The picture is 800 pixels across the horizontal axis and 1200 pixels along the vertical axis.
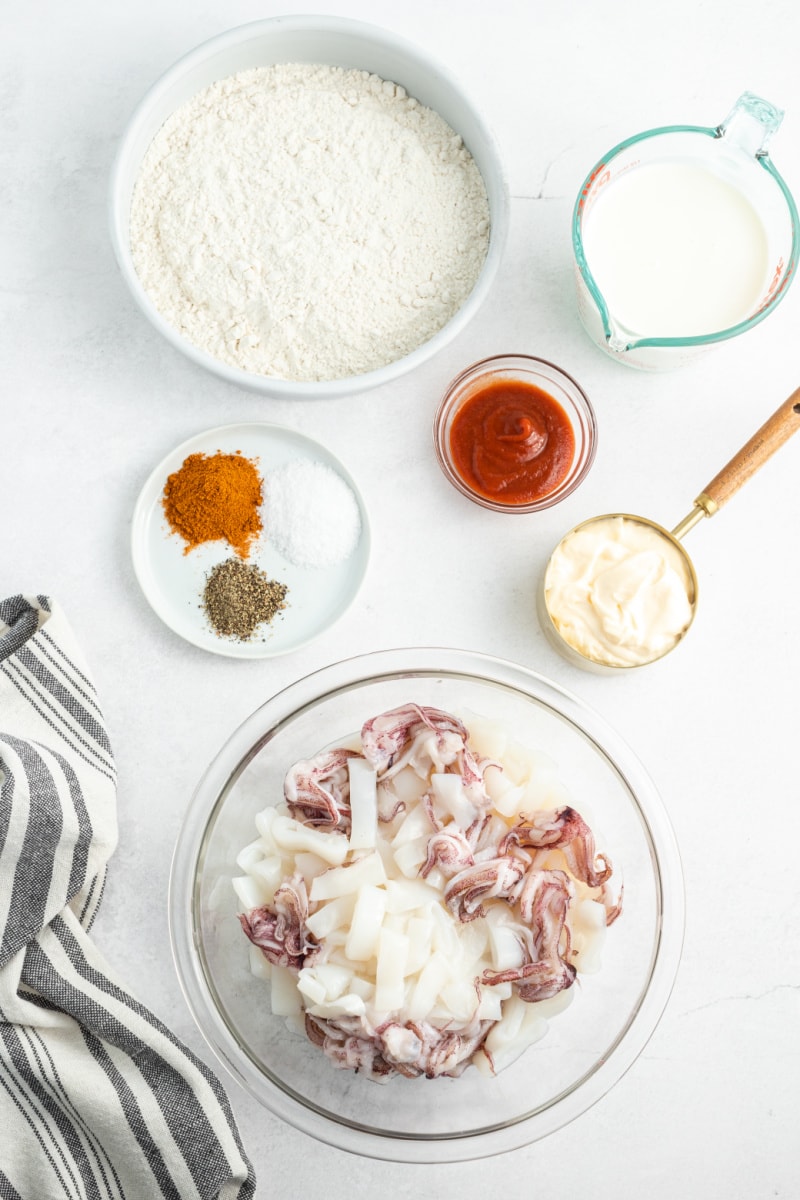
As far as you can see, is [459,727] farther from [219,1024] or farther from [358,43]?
[358,43]

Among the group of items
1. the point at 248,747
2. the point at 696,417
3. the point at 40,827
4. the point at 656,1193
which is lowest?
the point at 40,827

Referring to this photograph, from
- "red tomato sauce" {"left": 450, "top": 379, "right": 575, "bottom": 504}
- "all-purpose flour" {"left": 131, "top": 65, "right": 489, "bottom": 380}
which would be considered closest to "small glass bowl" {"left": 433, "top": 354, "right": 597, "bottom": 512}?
"red tomato sauce" {"left": 450, "top": 379, "right": 575, "bottom": 504}

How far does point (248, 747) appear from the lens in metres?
1.64

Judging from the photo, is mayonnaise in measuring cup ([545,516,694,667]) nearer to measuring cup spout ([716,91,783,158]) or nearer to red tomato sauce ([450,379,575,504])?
red tomato sauce ([450,379,575,504])

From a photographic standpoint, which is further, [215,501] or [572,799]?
[215,501]

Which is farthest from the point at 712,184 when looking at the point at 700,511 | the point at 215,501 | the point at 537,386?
the point at 215,501

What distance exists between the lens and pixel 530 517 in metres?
1.76

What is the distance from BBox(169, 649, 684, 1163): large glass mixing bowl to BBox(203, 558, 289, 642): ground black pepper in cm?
16

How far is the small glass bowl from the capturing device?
169cm

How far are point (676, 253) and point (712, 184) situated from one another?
0.15 metres

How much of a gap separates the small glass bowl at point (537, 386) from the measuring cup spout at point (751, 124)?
463 millimetres

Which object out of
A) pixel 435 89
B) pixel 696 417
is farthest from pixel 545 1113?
pixel 435 89

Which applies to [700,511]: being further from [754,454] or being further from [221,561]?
[221,561]

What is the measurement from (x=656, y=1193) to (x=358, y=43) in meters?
2.07
